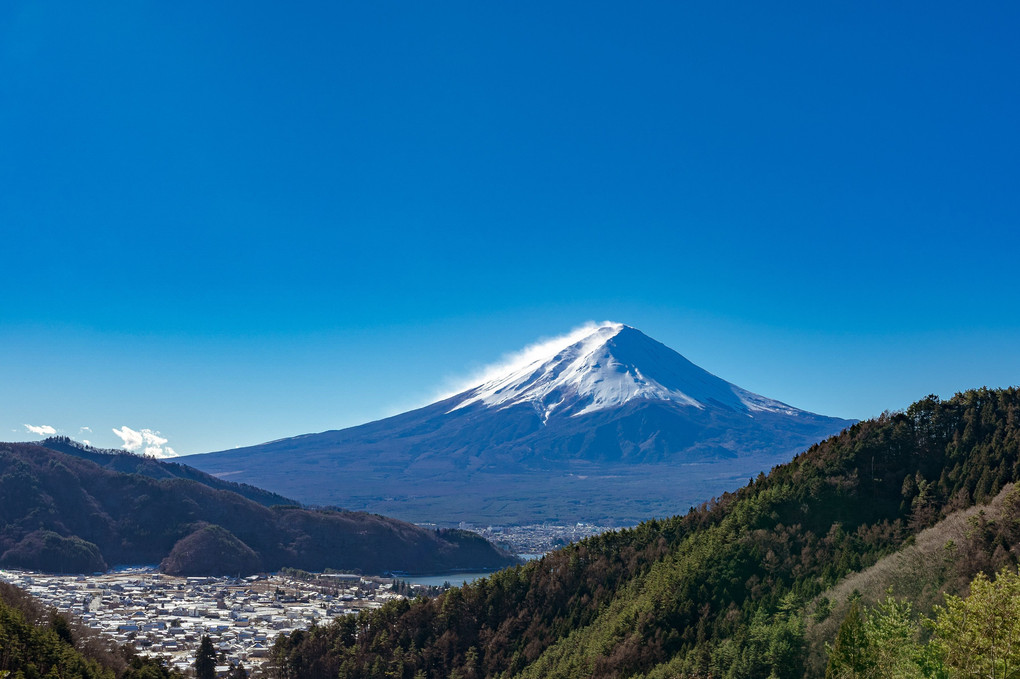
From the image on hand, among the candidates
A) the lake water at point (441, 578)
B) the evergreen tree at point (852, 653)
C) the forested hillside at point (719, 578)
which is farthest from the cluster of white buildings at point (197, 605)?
the evergreen tree at point (852, 653)

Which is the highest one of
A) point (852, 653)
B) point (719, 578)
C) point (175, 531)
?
point (852, 653)

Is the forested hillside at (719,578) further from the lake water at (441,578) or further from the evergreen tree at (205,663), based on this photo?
the lake water at (441,578)

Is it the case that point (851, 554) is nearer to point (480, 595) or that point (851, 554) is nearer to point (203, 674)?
point (480, 595)

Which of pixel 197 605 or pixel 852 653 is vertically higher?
pixel 852 653

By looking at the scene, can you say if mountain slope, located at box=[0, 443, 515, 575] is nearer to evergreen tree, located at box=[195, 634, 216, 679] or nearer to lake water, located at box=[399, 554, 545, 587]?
lake water, located at box=[399, 554, 545, 587]

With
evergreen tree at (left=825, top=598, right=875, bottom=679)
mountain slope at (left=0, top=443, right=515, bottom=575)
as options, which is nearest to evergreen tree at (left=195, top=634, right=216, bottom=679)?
evergreen tree at (left=825, top=598, right=875, bottom=679)

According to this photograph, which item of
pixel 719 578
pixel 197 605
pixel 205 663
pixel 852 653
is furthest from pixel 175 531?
pixel 852 653

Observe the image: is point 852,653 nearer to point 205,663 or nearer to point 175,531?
point 205,663

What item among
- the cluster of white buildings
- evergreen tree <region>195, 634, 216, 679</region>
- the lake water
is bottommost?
the lake water
